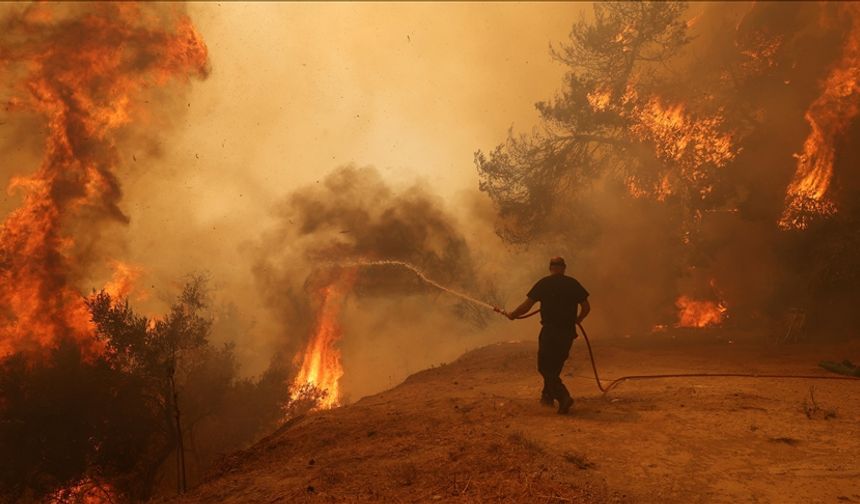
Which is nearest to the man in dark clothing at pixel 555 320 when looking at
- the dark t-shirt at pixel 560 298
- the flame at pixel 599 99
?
the dark t-shirt at pixel 560 298

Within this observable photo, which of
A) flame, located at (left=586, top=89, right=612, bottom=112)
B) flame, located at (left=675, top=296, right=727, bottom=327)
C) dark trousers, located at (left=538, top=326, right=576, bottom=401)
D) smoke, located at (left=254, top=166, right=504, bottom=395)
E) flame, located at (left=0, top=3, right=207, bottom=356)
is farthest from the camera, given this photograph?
smoke, located at (left=254, top=166, right=504, bottom=395)

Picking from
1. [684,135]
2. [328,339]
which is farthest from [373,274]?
[684,135]

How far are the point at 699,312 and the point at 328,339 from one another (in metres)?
18.0

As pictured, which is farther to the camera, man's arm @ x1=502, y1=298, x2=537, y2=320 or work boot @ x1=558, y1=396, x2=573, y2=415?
man's arm @ x1=502, y1=298, x2=537, y2=320

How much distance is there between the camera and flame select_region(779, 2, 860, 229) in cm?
1423

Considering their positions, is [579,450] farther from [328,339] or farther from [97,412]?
[328,339]

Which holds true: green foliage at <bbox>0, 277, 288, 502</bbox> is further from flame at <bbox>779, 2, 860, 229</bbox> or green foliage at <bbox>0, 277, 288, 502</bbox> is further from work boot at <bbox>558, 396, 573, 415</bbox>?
flame at <bbox>779, 2, 860, 229</bbox>

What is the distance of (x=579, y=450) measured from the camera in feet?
16.0

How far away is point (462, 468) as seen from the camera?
429 centimetres

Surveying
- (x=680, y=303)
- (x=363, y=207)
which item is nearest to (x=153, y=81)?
(x=363, y=207)

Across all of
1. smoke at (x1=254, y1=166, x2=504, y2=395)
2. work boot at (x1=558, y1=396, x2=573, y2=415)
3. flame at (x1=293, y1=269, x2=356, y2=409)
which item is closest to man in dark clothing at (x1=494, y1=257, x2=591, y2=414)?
work boot at (x1=558, y1=396, x2=573, y2=415)

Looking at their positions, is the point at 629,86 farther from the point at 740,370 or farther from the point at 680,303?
the point at 740,370

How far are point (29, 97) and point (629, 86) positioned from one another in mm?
22405

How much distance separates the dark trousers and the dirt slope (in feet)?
1.38
